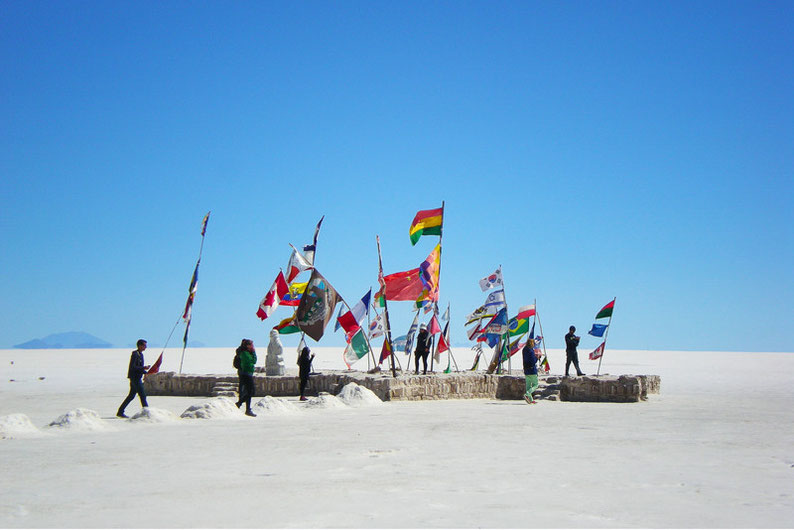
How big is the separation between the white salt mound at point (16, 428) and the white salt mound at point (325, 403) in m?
5.83

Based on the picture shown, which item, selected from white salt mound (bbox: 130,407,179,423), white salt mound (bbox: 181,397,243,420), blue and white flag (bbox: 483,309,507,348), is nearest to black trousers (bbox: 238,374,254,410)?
white salt mound (bbox: 181,397,243,420)

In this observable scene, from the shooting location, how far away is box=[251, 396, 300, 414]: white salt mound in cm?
1524

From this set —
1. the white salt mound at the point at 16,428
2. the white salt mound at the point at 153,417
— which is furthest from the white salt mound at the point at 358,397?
the white salt mound at the point at 16,428

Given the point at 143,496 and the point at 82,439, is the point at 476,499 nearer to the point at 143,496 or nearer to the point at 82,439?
the point at 143,496

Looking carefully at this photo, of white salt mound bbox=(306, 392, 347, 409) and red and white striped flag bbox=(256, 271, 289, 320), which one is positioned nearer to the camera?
white salt mound bbox=(306, 392, 347, 409)

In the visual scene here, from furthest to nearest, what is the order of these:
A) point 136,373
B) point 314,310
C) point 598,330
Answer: point 598,330, point 314,310, point 136,373

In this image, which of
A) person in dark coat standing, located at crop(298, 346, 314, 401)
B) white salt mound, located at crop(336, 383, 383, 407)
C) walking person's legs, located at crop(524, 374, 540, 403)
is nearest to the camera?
white salt mound, located at crop(336, 383, 383, 407)

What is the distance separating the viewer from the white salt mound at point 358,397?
56.2ft

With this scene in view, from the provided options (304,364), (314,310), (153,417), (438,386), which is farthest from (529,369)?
(153,417)

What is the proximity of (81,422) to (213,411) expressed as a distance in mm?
2589

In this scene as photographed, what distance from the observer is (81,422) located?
491 inches

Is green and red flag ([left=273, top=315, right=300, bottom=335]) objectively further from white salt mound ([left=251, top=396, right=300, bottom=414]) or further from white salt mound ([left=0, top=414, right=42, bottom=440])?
white salt mound ([left=0, top=414, right=42, bottom=440])

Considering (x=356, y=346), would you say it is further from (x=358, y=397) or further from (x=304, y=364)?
(x=358, y=397)

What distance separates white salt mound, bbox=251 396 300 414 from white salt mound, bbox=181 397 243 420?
44 cm
